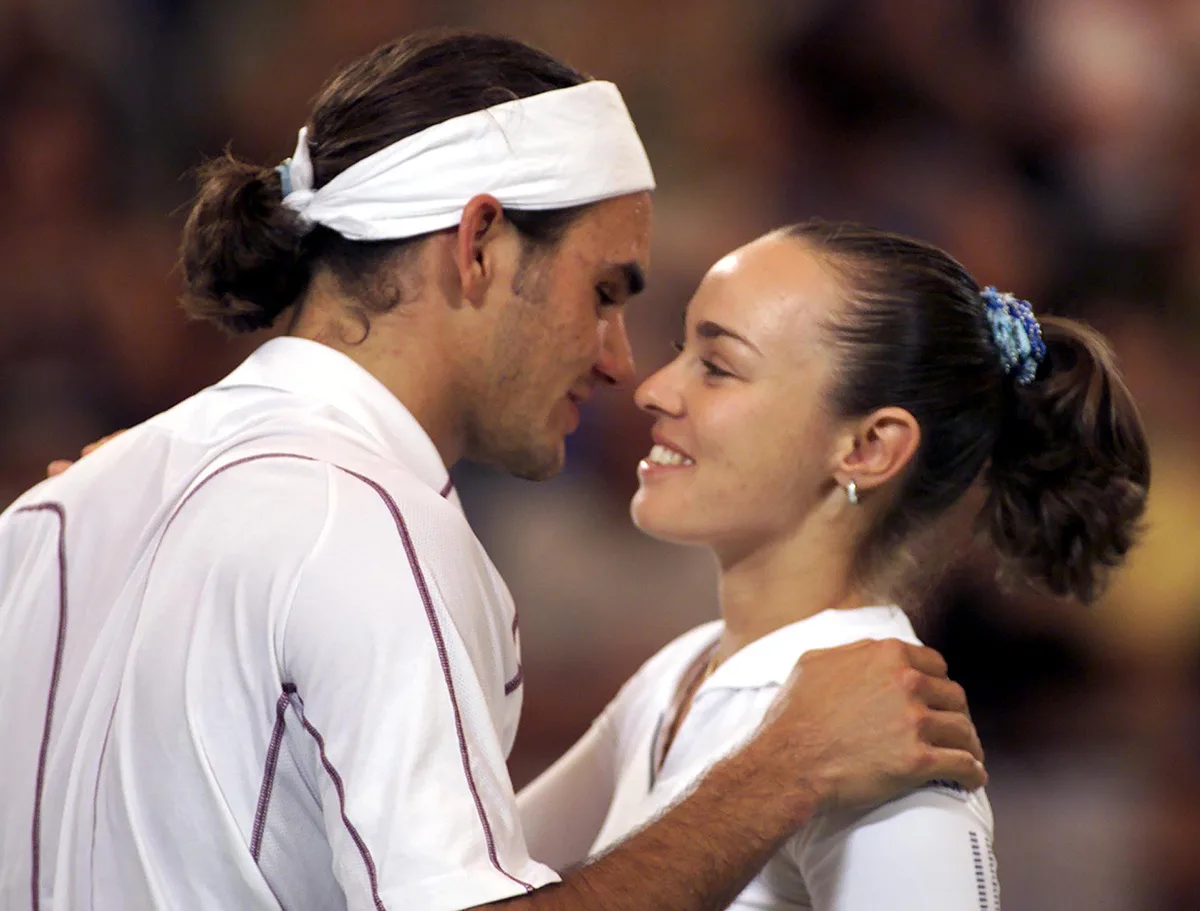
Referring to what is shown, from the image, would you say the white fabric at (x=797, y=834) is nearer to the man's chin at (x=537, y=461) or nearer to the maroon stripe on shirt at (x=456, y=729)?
the man's chin at (x=537, y=461)

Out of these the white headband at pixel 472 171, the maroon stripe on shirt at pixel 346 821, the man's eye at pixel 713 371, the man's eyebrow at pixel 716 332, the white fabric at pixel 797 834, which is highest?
the white headband at pixel 472 171

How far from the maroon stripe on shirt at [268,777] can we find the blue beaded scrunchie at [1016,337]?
3.21 ft

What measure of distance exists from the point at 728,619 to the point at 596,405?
5.76 feet

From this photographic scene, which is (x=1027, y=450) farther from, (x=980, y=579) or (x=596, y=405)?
(x=596, y=405)

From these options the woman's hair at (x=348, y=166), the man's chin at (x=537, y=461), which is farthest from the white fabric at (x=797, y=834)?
the woman's hair at (x=348, y=166)

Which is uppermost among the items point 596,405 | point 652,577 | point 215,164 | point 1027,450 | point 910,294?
point 215,164

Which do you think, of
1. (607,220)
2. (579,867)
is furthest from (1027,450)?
(579,867)

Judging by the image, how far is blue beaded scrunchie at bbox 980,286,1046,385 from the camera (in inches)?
67.7

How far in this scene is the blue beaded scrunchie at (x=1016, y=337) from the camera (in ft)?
5.64

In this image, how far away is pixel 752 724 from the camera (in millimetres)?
1537

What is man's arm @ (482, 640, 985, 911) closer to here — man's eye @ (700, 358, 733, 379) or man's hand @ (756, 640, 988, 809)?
man's hand @ (756, 640, 988, 809)

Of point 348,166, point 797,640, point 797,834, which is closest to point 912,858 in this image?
point 797,834

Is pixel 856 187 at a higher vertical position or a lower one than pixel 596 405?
higher

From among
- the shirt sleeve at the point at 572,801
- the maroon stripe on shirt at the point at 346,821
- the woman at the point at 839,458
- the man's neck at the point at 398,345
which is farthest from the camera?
the shirt sleeve at the point at 572,801
